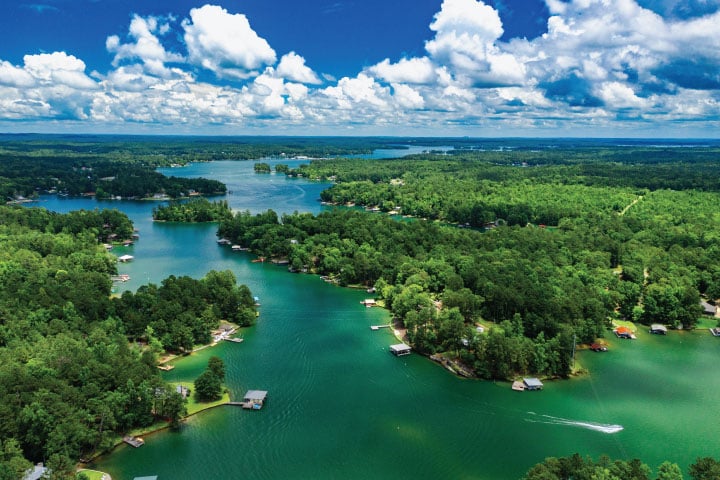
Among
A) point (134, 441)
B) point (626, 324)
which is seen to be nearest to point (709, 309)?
point (626, 324)

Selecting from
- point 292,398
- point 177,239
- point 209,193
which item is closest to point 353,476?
point 292,398

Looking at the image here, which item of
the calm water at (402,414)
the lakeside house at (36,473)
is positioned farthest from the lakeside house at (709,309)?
the lakeside house at (36,473)

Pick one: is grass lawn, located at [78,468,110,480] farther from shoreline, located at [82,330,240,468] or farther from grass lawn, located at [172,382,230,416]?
grass lawn, located at [172,382,230,416]

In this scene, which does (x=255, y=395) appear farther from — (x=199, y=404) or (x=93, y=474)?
(x=93, y=474)

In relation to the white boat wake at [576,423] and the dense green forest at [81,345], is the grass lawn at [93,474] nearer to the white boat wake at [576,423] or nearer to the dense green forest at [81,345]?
the dense green forest at [81,345]

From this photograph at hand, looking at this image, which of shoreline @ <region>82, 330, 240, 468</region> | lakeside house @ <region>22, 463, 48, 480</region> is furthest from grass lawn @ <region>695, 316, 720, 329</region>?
lakeside house @ <region>22, 463, 48, 480</region>

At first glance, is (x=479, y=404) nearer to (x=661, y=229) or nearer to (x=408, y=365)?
(x=408, y=365)

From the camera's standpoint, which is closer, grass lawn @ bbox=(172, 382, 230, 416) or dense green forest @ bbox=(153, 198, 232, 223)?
grass lawn @ bbox=(172, 382, 230, 416)
